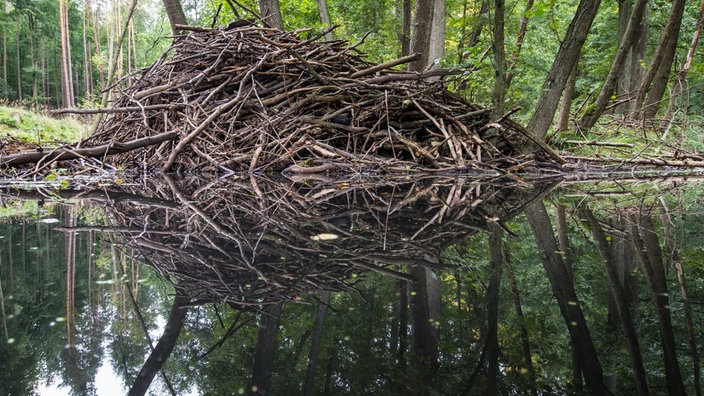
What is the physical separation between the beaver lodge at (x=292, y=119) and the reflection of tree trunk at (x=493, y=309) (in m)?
3.52

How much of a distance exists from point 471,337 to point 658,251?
1408 millimetres

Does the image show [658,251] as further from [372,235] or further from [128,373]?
[128,373]

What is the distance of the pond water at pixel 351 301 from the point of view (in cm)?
103

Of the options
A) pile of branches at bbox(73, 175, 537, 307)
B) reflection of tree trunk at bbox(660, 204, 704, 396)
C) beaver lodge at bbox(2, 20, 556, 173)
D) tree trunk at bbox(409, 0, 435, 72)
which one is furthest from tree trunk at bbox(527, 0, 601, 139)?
reflection of tree trunk at bbox(660, 204, 704, 396)

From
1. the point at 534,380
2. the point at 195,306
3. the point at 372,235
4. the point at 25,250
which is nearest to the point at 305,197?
the point at 372,235

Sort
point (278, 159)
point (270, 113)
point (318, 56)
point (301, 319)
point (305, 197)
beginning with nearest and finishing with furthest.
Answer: point (301, 319) → point (305, 197) → point (278, 159) → point (270, 113) → point (318, 56)

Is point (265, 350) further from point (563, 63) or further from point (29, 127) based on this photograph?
point (29, 127)

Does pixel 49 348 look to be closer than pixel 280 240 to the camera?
Yes

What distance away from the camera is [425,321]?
1.26 m

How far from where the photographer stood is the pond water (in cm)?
103

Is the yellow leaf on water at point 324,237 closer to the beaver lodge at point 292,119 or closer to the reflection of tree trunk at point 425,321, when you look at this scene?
the reflection of tree trunk at point 425,321

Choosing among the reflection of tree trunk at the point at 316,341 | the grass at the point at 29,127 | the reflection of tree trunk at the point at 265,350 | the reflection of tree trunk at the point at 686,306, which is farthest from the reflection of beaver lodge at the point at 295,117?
the grass at the point at 29,127

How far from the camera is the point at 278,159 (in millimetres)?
5758

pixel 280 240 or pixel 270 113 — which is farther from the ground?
pixel 270 113
